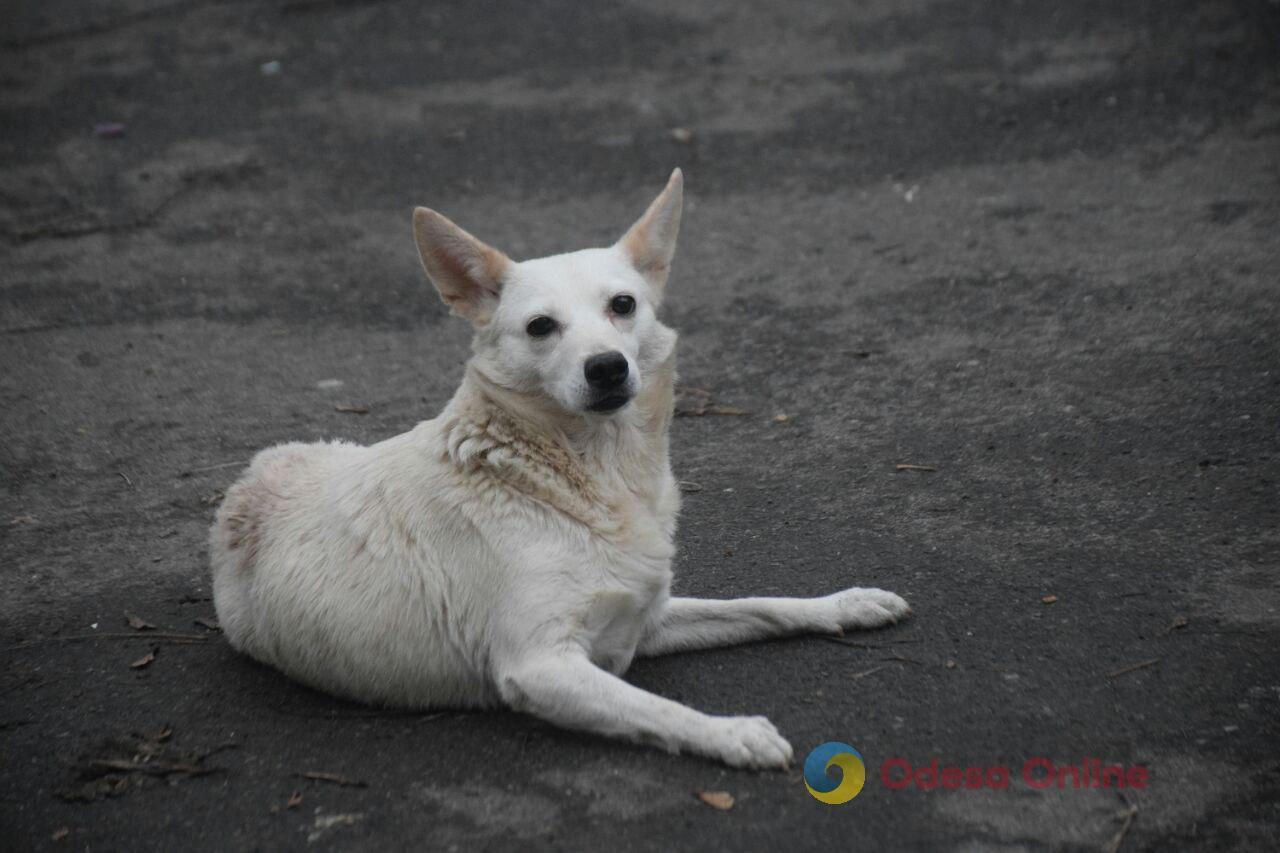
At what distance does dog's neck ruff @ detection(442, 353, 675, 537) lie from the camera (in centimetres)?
418

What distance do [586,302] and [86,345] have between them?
4413mm

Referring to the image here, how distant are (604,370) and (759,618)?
1.02 m

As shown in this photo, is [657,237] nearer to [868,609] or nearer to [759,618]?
[759,618]

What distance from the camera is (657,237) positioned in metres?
4.62

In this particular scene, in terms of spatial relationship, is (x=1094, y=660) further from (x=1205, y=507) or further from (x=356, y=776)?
(x=356, y=776)

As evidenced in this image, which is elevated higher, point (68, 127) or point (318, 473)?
point (68, 127)

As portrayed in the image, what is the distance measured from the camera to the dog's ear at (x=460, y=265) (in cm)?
436

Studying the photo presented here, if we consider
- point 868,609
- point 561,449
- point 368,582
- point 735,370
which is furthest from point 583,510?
point 735,370

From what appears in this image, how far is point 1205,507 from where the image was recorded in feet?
16.4

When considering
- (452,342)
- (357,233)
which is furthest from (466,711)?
(357,233)

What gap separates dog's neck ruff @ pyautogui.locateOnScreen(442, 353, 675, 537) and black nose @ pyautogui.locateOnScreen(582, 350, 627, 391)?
144 mm

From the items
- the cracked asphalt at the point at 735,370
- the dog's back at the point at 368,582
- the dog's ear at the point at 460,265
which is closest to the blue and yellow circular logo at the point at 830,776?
the cracked asphalt at the point at 735,370

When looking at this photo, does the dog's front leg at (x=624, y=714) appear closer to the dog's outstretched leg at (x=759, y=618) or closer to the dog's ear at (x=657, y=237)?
the dog's outstretched leg at (x=759, y=618)

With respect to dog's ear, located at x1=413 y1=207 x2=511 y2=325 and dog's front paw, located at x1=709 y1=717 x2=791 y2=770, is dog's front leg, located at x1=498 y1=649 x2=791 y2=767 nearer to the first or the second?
dog's front paw, located at x1=709 y1=717 x2=791 y2=770
